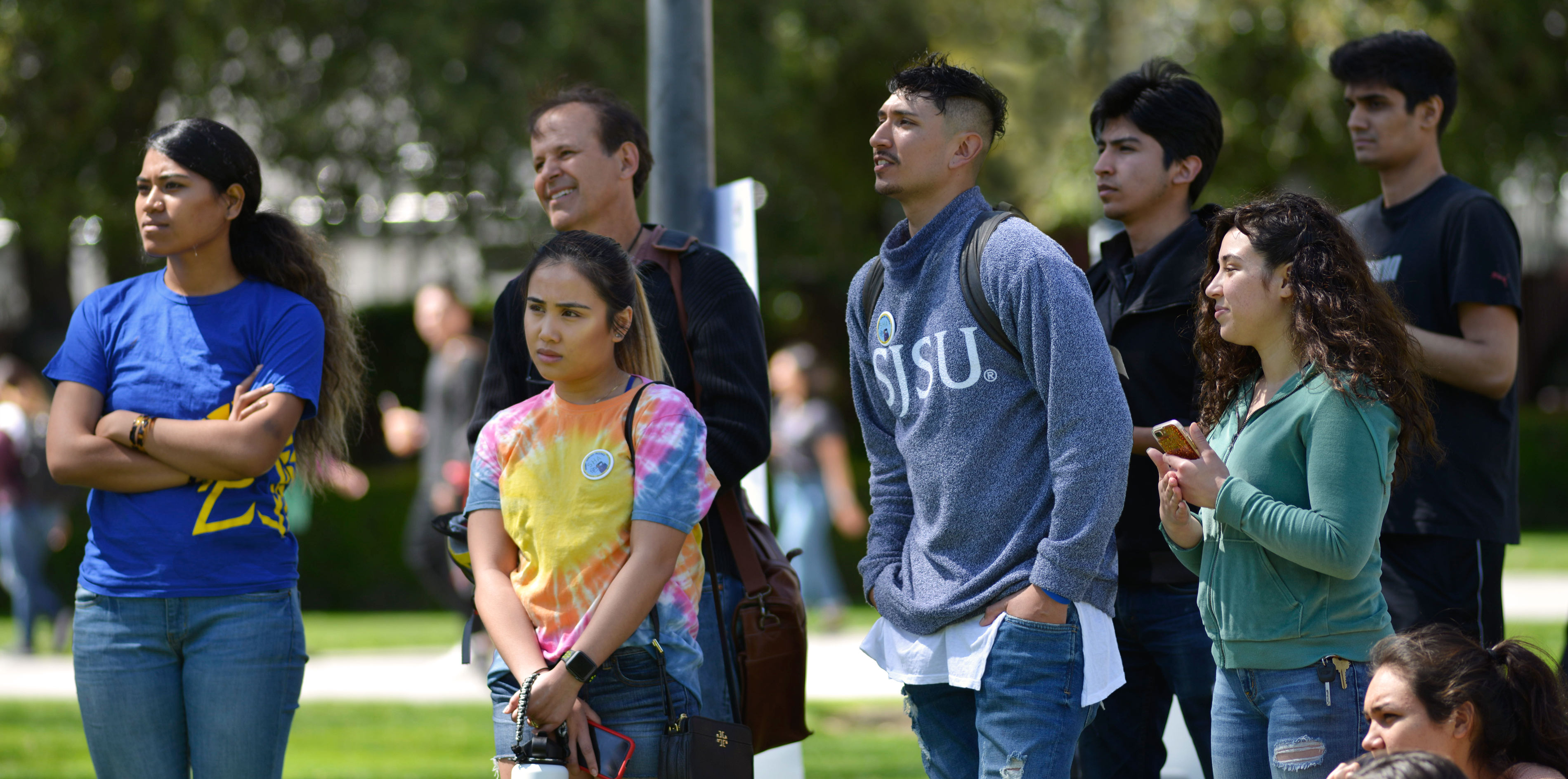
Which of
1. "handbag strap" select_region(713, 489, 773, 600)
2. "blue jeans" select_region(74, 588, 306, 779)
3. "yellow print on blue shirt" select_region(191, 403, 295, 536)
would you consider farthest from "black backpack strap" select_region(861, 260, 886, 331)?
"blue jeans" select_region(74, 588, 306, 779)

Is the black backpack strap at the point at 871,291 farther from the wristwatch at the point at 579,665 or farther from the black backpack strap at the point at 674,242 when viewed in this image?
the wristwatch at the point at 579,665

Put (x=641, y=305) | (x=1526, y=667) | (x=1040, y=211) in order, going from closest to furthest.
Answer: (x=1526, y=667) < (x=641, y=305) < (x=1040, y=211)

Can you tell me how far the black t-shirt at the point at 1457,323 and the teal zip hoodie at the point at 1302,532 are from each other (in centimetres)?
75

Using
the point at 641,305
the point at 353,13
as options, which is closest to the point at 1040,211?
the point at 353,13

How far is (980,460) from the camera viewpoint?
306 centimetres

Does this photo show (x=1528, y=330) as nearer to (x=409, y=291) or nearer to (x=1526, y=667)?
(x=409, y=291)

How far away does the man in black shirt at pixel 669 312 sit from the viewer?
11.5 ft

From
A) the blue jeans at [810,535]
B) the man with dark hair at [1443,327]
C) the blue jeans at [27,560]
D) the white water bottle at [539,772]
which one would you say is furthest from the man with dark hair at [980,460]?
the blue jeans at [27,560]

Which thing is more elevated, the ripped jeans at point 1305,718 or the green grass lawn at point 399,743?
the ripped jeans at point 1305,718

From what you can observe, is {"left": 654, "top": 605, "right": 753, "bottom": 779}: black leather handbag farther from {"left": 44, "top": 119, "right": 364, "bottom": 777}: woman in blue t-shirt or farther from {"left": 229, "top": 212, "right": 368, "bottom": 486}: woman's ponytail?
{"left": 229, "top": 212, "right": 368, "bottom": 486}: woman's ponytail

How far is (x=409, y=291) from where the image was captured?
20.4 m

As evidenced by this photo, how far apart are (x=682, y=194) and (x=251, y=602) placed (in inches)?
72.5

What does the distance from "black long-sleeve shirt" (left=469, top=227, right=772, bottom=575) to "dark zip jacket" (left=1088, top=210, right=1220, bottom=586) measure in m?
0.87

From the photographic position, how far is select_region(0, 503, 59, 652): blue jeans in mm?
11250
